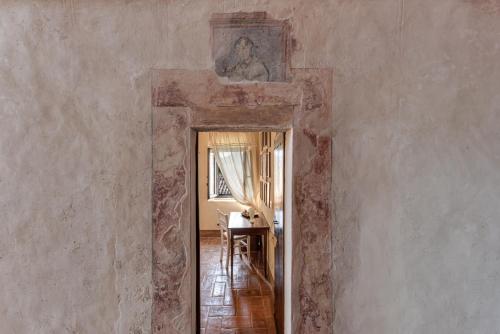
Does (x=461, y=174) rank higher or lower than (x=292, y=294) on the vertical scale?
higher

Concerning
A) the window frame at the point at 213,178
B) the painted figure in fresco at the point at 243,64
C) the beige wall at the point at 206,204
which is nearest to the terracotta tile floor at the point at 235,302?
the beige wall at the point at 206,204

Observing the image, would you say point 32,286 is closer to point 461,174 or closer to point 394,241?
point 394,241

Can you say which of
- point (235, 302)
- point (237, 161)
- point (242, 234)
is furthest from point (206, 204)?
Result: point (235, 302)

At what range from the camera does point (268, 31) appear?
1869 millimetres

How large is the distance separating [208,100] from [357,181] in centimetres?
104

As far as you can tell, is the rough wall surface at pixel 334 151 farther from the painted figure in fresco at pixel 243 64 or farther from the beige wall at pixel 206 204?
the beige wall at pixel 206 204

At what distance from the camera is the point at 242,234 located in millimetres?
4398

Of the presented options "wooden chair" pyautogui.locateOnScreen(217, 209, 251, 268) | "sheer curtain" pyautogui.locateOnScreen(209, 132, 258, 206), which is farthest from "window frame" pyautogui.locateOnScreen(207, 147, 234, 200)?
"wooden chair" pyautogui.locateOnScreen(217, 209, 251, 268)

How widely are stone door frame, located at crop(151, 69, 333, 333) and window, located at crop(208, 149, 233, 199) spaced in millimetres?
5520

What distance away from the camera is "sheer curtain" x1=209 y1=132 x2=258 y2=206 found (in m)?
7.01

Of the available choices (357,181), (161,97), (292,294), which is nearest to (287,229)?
(292,294)

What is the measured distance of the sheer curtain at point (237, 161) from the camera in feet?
23.0

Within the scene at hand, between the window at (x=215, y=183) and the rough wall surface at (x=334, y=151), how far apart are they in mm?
5512

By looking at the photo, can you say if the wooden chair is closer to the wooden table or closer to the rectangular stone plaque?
the wooden table
